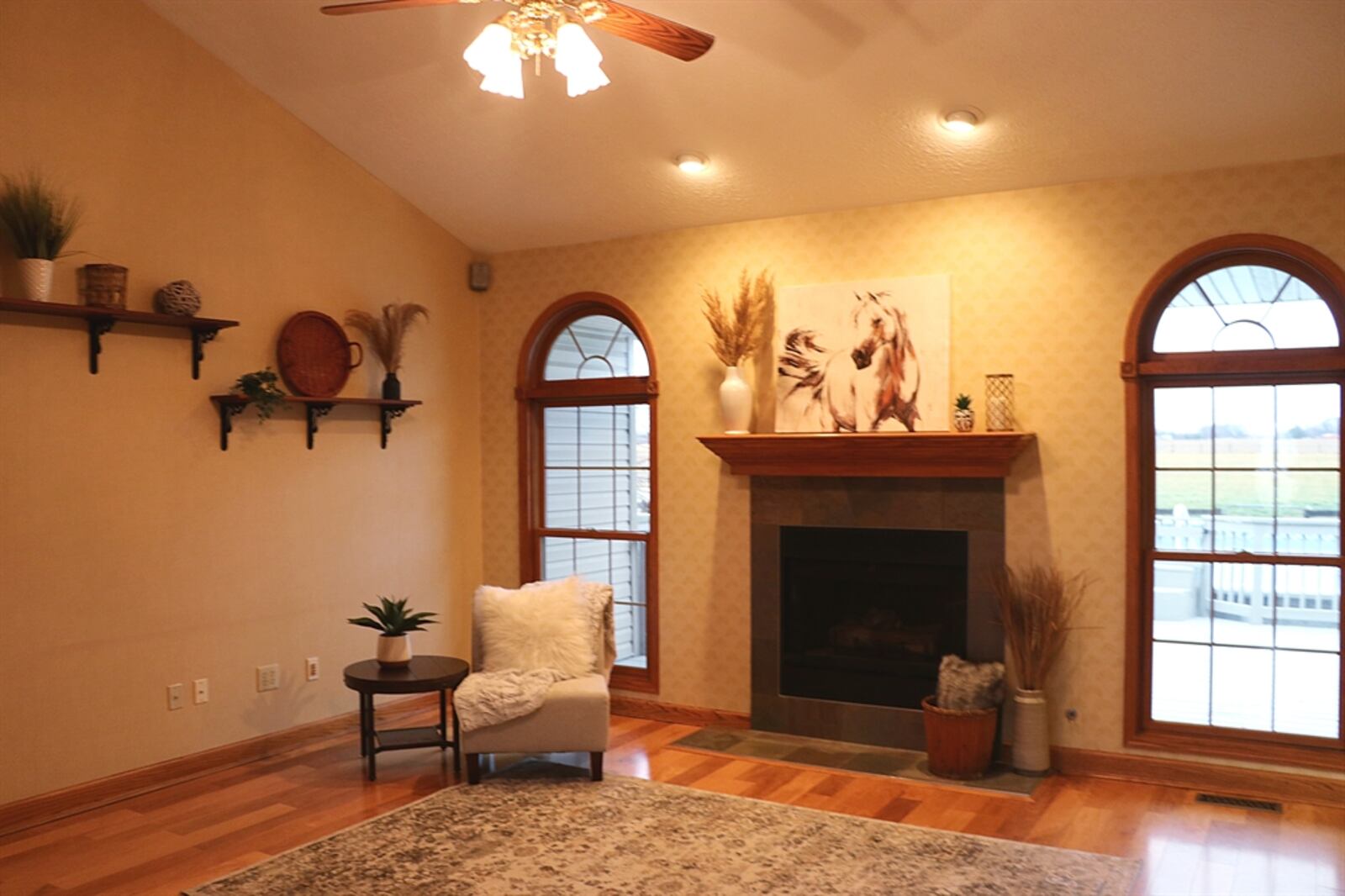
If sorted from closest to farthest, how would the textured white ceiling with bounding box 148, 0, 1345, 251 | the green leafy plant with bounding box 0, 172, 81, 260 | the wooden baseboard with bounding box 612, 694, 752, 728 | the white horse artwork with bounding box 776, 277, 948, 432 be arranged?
the textured white ceiling with bounding box 148, 0, 1345, 251
the green leafy plant with bounding box 0, 172, 81, 260
the white horse artwork with bounding box 776, 277, 948, 432
the wooden baseboard with bounding box 612, 694, 752, 728

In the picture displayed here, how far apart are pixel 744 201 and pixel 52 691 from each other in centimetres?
389

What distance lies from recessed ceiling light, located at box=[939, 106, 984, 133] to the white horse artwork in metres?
0.80

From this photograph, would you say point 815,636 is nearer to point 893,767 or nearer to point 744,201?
point 893,767

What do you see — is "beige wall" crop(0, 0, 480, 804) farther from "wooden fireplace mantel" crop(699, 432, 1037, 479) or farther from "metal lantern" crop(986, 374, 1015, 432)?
"metal lantern" crop(986, 374, 1015, 432)

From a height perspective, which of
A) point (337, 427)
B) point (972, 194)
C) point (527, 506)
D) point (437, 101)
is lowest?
point (527, 506)

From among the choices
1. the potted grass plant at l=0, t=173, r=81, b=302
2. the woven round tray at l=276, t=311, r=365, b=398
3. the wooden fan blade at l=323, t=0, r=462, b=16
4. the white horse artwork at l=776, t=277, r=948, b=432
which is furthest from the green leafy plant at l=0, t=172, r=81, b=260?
the white horse artwork at l=776, t=277, r=948, b=432

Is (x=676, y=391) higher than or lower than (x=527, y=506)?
higher

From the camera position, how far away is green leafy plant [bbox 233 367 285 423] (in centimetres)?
497

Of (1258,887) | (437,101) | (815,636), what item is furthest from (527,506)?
(1258,887)

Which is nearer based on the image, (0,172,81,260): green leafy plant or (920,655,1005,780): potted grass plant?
(0,172,81,260): green leafy plant

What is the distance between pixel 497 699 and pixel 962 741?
2.07 metres

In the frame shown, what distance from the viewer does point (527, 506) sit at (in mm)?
6438

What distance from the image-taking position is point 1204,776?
4.60 m

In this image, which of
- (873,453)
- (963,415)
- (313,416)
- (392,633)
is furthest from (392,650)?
(963,415)
